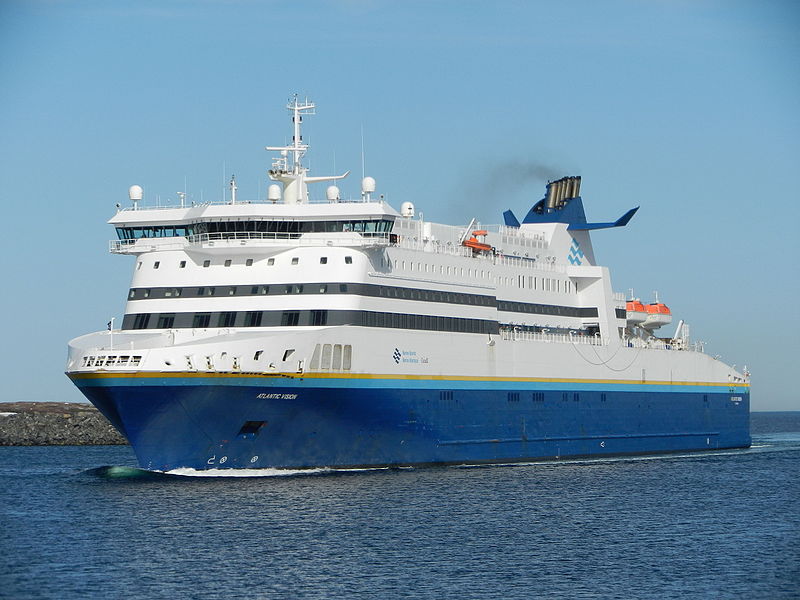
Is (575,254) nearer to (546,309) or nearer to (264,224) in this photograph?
(546,309)

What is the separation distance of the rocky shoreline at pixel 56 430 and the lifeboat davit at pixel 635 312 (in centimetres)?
3092

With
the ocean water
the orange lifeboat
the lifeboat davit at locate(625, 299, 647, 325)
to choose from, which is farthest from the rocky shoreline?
the orange lifeboat

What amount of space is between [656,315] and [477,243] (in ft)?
47.1

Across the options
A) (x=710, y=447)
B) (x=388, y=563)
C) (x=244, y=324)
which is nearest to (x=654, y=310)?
(x=710, y=447)

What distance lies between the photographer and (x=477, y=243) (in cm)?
4984

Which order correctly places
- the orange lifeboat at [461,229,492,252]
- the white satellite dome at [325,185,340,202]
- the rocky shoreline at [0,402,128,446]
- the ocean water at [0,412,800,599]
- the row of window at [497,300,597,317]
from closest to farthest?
the ocean water at [0,412,800,599]
the white satellite dome at [325,185,340,202]
the orange lifeboat at [461,229,492,252]
the row of window at [497,300,597,317]
the rocky shoreline at [0,402,128,446]

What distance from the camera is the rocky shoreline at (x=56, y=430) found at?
7394 centimetres

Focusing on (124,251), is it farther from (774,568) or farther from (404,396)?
(774,568)

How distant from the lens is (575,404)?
5153 cm

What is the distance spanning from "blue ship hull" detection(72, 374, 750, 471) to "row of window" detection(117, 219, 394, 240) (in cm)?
525

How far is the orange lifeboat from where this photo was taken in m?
49.7

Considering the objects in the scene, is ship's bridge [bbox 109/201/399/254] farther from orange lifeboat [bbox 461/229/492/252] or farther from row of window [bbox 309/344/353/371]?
orange lifeboat [bbox 461/229/492/252]

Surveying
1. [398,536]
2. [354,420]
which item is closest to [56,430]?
[354,420]

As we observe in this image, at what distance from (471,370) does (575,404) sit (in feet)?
22.7
